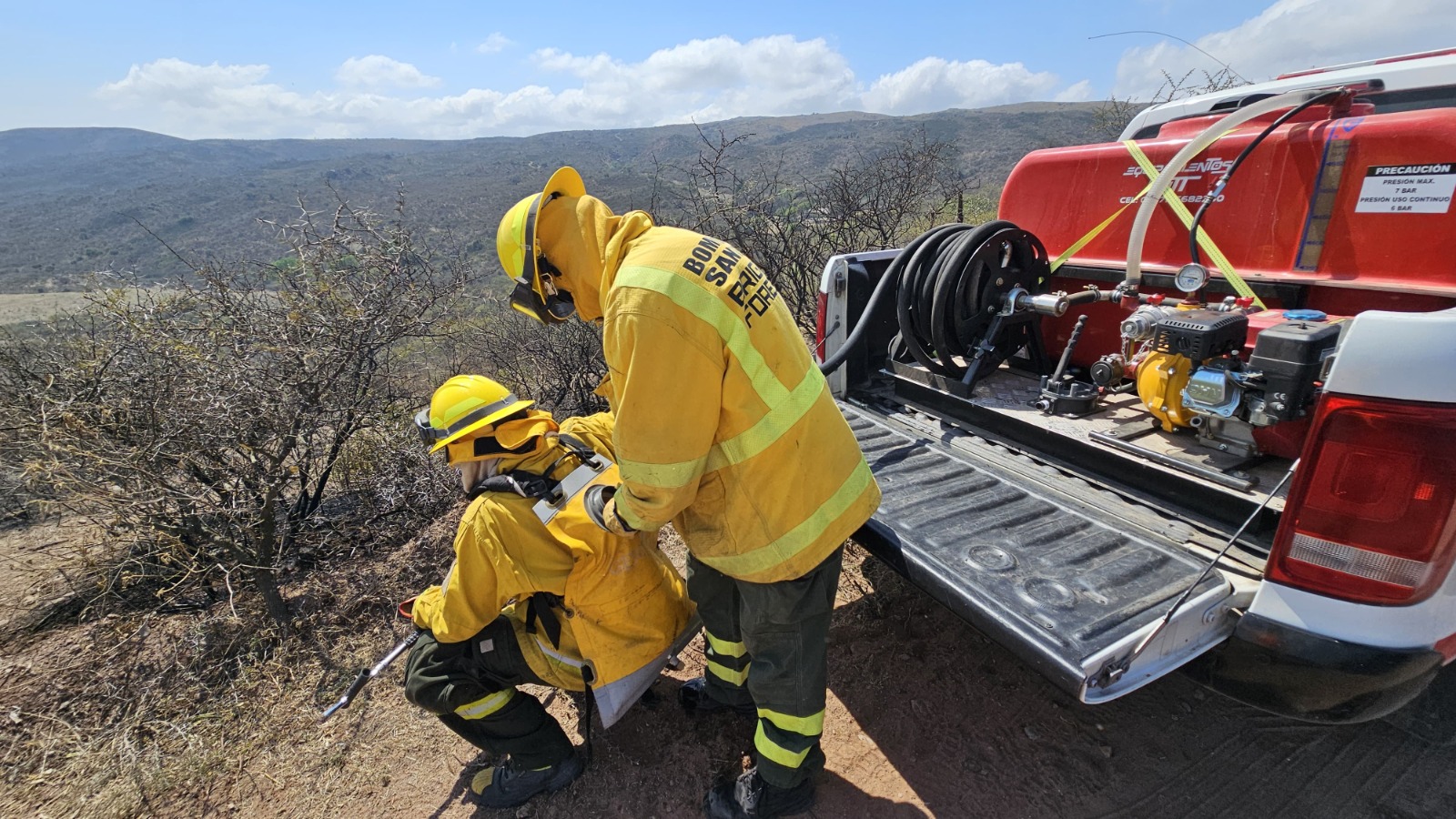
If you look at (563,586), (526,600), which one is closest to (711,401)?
(563,586)

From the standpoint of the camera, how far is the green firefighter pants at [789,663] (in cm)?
201

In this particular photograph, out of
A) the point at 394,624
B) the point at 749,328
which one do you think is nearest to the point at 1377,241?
the point at 749,328

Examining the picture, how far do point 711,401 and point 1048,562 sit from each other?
1220 mm

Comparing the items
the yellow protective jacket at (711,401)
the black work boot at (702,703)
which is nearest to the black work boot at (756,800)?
the black work boot at (702,703)

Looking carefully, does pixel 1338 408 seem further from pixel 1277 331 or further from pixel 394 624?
pixel 394 624

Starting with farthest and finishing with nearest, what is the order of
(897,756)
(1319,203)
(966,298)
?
1. (966,298)
2. (1319,203)
3. (897,756)

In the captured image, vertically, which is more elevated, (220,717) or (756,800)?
(756,800)

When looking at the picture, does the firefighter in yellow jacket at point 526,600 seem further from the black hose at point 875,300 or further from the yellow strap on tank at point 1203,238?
the yellow strap on tank at point 1203,238

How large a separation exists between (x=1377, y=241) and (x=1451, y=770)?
182cm

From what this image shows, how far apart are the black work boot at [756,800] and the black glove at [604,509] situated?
1.00 m

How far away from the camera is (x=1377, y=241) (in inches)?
93.9

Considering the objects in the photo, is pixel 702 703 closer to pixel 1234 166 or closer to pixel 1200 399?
pixel 1200 399

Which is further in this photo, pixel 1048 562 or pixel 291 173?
pixel 291 173

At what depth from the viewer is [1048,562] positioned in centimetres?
205
